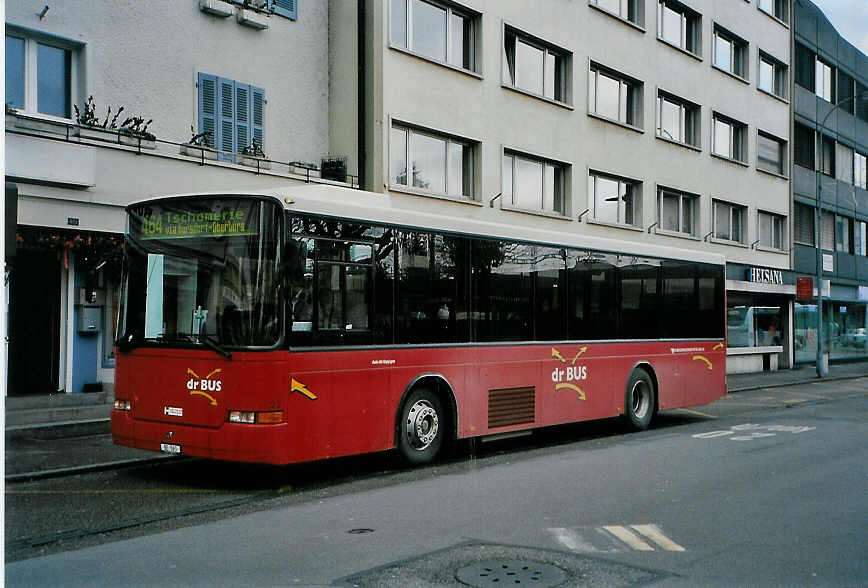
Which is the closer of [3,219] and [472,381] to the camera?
[3,219]

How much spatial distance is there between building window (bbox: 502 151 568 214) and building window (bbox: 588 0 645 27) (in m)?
5.70

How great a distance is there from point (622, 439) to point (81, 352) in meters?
9.05

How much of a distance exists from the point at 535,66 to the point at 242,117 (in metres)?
9.72

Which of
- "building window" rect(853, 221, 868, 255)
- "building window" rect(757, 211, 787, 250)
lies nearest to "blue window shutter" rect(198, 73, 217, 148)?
"building window" rect(757, 211, 787, 250)

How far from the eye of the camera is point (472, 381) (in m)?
11.8

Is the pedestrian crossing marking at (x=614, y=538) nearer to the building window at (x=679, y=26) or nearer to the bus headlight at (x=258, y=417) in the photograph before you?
the bus headlight at (x=258, y=417)

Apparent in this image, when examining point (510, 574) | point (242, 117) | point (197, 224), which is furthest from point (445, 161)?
point (510, 574)

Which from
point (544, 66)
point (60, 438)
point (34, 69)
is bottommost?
point (60, 438)

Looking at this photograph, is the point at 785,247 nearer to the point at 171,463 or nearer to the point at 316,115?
the point at 316,115

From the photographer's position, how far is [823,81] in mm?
41125

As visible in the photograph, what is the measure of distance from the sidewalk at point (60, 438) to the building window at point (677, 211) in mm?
19896

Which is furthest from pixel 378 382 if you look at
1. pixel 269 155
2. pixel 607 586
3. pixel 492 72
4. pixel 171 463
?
pixel 492 72

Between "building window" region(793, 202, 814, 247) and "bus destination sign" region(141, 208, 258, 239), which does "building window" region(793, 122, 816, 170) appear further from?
"bus destination sign" region(141, 208, 258, 239)

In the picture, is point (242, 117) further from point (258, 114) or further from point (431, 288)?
point (431, 288)
